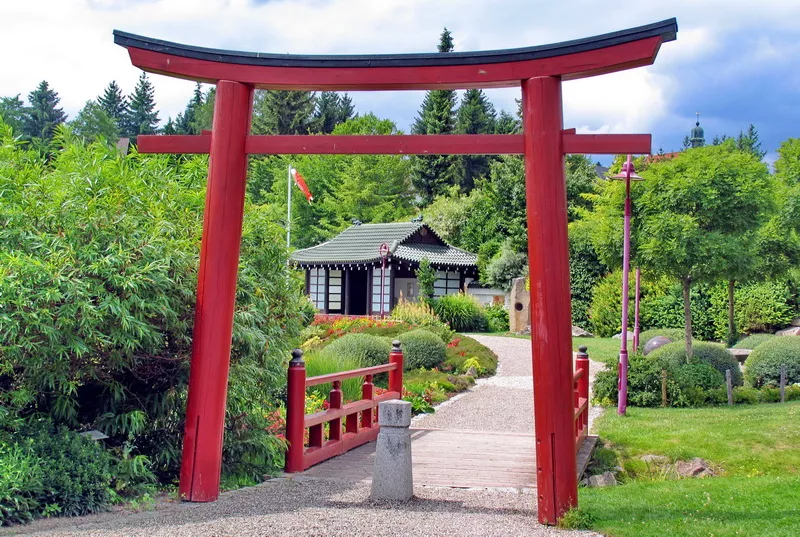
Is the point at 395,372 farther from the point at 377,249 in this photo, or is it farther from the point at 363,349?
the point at 377,249

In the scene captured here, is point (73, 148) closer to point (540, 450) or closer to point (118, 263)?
point (118, 263)

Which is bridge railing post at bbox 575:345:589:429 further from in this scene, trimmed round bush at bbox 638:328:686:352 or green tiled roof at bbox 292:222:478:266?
green tiled roof at bbox 292:222:478:266

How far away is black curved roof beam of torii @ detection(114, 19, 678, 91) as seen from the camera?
604 centimetres

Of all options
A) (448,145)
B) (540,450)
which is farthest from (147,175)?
(540,450)

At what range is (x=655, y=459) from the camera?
1089 centimetres

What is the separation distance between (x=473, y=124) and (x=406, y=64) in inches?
2036

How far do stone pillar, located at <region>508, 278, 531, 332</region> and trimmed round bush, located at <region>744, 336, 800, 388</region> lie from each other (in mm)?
12964

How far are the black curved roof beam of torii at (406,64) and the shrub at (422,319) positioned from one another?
666 inches

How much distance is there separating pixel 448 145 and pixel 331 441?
4093mm

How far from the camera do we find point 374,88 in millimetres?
6609

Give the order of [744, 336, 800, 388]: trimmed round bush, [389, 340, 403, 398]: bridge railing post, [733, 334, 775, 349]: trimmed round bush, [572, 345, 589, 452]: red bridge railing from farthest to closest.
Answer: [733, 334, 775, 349]: trimmed round bush
[744, 336, 800, 388]: trimmed round bush
[389, 340, 403, 398]: bridge railing post
[572, 345, 589, 452]: red bridge railing

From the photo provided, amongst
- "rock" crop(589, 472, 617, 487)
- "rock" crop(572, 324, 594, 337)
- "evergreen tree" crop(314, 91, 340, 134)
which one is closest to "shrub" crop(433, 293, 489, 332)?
"rock" crop(572, 324, 594, 337)

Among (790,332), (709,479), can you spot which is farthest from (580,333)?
(709,479)

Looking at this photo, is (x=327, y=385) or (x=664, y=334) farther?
(x=664, y=334)
